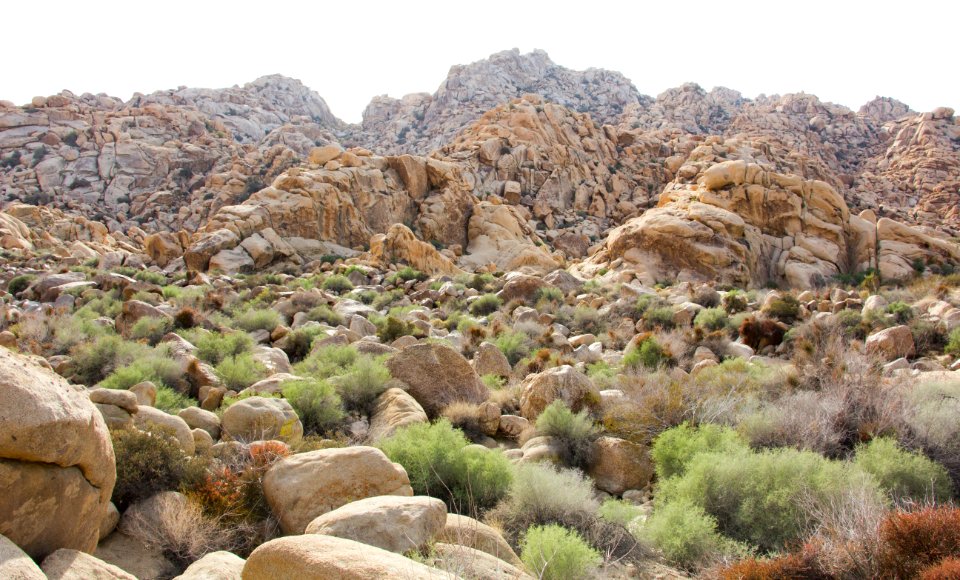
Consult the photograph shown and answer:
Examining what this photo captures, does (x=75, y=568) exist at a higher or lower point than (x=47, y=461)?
lower

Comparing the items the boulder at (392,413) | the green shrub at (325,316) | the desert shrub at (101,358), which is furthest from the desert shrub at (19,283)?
the boulder at (392,413)

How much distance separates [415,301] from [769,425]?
47.0 feet

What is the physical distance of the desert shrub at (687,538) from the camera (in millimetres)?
4410

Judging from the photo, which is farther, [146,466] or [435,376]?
[435,376]

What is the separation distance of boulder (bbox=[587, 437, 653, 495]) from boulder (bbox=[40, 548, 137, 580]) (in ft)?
15.0

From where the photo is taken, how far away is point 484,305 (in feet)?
59.5

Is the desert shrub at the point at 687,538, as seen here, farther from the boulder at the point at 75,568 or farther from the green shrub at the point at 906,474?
the boulder at the point at 75,568

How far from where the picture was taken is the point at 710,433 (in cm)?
623

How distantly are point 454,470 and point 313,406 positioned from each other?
250 cm

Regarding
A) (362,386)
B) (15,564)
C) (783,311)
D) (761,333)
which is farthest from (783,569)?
(783,311)

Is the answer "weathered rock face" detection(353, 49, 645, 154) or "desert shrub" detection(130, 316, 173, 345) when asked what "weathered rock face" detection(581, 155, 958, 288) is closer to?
"desert shrub" detection(130, 316, 173, 345)

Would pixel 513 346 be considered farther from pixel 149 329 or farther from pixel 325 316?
pixel 149 329

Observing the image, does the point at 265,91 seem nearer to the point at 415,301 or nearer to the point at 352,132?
the point at 352,132

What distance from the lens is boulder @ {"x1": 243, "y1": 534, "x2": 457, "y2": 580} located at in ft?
8.99
